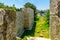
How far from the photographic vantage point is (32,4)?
75.5 feet

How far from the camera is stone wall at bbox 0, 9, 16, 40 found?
155 centimetres

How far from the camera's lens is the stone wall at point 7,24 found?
155 centimetres

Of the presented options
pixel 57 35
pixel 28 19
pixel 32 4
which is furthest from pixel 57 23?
pixel 32 4

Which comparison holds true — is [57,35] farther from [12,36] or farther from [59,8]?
[12,36]

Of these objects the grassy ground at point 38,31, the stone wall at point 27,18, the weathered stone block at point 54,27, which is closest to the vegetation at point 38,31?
the grassy ground at point 38,31

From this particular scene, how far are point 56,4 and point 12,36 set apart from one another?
1.65m

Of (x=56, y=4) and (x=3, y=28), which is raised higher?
(x=56, y=4)

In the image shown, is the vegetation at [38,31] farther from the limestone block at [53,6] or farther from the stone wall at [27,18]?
the limestone block at [53,6]

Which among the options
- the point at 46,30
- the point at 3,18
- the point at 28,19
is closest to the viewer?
the point at 3,18

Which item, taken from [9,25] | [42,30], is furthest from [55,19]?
[42,30]

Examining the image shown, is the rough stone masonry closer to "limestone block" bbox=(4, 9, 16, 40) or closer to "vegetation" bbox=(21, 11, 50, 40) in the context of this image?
"limestone block" bbox=(4, 9, 16, 40)

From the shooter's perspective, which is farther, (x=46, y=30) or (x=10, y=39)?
(x=46, y=30)

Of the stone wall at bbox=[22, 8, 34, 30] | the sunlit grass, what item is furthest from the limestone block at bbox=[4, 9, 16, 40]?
the stone wall at bbox=[22, 8, 34, 30]

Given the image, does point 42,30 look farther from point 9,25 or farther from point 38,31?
point 9,25
